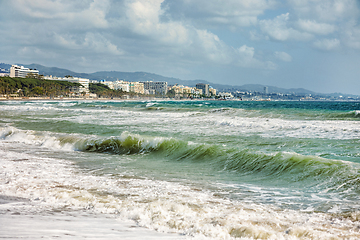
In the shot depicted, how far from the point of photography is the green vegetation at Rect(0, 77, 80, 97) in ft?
462

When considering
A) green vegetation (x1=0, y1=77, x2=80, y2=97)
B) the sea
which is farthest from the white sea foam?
green vegetation (x1=0, y1=77, x2=80, y2=97)

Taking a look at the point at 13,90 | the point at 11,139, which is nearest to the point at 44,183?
the point at 11,139

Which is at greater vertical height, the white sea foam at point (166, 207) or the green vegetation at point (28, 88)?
the green vegetation at point (28, 88)

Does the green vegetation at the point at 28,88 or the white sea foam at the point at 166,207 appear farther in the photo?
the green vegetation at the point at 28,88

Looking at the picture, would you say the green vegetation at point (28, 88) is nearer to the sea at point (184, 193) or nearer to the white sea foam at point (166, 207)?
the sea at point (184, 193)

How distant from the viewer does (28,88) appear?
503ft

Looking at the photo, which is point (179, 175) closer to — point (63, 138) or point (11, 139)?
point (63, 138)

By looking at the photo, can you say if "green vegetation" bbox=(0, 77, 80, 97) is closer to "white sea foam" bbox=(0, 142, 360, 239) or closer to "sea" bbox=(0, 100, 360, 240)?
"sea" bbox=(0, 100, 360, 240)

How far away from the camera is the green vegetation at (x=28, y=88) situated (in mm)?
140837

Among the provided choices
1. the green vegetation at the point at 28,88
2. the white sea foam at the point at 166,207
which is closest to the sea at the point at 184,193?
the white sea foam at the point at 166,207

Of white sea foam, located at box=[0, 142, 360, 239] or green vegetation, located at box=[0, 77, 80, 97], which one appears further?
green vegetation, located at box=[0, 77, 80, 97]

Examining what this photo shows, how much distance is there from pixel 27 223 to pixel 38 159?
640 cm

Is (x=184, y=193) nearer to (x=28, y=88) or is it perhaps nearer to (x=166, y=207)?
(x=166, y=207)

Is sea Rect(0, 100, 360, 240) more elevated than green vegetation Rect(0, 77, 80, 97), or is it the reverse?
green vegetation Rect(0, 77, 80, 97)
